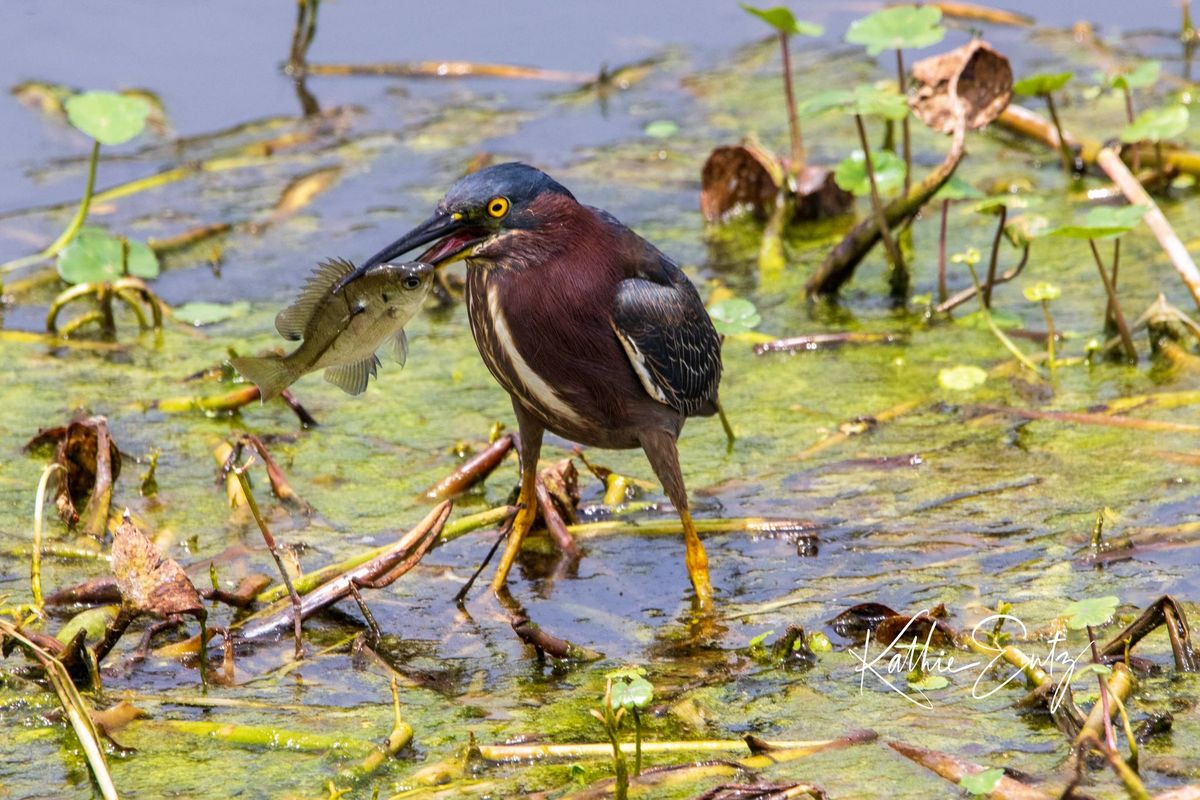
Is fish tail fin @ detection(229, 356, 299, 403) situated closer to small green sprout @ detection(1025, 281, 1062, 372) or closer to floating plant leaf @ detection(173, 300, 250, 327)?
floating plant leaf @ detection(173, 300, 250, 327)

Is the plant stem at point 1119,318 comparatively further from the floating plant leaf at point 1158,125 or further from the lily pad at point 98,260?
the lily pad at point 98,260

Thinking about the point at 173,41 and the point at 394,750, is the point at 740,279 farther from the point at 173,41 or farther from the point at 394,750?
the point at 173,41

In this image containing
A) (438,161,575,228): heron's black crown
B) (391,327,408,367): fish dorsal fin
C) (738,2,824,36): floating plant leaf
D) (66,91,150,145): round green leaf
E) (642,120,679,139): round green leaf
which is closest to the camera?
(391,327,408,367): fish dorsal fin

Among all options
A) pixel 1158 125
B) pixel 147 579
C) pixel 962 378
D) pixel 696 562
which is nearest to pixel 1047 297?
pixel 962 378

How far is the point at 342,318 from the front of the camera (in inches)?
156

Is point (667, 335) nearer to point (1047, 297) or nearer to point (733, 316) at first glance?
point (733, 316)

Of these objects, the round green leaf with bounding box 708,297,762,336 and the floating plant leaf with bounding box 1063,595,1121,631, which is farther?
the round green leaf with bounding box 708,297,762,336

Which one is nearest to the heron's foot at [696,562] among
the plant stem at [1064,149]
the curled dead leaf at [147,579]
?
the curled dead leaf at [147,579]

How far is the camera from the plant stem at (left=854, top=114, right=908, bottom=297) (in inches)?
251

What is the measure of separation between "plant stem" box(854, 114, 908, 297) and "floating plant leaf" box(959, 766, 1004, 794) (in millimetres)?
3735

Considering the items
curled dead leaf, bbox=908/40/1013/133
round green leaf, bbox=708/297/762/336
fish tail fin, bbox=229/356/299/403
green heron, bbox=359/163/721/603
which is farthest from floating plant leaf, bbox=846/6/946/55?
fish tail fin, bbox=229/356/299/403

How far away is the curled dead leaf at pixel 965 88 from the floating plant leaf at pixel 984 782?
12.1 ft

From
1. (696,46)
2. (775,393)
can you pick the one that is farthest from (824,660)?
(696,46)

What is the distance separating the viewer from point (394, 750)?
3.37 meters
